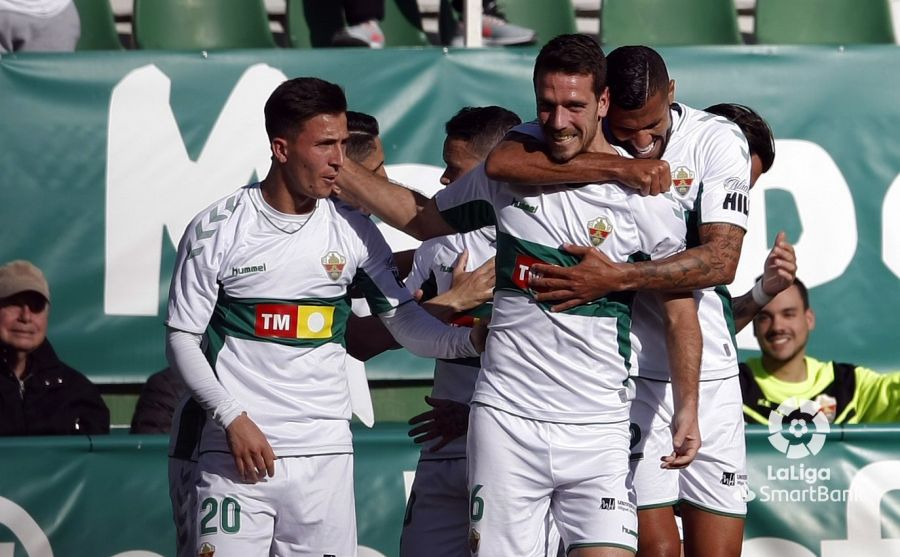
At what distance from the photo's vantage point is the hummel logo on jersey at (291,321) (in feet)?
15.2

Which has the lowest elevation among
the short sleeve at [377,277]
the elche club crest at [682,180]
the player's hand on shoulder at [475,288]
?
the player's hand on shoulder at [475,288]

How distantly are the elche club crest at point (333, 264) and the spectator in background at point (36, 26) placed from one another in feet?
15.2

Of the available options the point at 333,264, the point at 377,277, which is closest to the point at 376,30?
the point at 377,277

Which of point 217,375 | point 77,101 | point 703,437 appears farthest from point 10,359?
point 703,437

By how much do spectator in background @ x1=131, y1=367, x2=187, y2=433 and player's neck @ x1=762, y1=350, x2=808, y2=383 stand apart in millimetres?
3284

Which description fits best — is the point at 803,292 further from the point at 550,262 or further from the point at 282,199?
the point at 282,199

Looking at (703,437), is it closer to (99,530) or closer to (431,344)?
(431,344)

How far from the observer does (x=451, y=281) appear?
5.52 m

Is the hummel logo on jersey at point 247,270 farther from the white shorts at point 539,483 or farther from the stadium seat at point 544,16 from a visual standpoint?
the stadium seat at point 544,16

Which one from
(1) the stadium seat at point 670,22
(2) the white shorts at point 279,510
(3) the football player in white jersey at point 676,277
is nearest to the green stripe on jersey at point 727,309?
(3) the football player in white jersey at point 676,277

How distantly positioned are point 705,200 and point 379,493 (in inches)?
96.3

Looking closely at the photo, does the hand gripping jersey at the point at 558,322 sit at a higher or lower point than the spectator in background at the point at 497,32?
lower

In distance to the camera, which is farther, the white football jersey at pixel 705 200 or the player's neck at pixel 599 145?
the white football jersey at pixel 705 200

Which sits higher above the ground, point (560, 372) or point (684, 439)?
point (560, 372)
